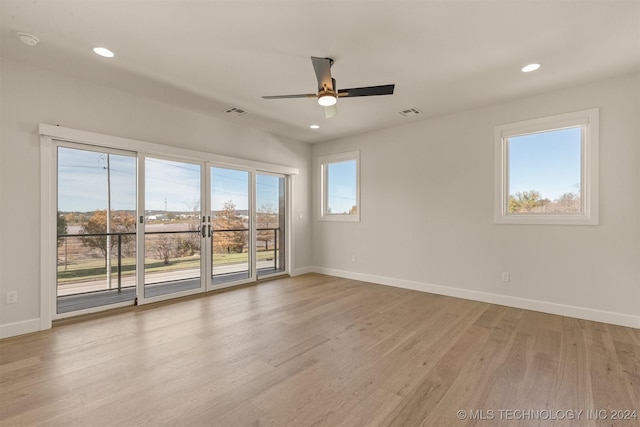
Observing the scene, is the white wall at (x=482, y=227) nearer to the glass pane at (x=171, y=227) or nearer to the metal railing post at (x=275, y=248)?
the metal railing post at (x=275, y=248)

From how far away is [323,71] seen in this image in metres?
2.65

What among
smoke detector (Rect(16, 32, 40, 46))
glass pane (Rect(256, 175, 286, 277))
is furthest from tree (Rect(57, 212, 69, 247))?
glass pane (Rect(256, 175, 286, 277))

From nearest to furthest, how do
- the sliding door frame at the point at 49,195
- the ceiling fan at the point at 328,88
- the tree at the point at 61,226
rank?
the ceiling fan at the point at 328,88 → the sliding door frame at the point at 49,195 → the tree at the point at 61,226

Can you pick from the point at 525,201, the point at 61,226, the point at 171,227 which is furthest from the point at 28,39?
the point at 525,201

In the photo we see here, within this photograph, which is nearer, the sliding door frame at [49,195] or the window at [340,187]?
the sliding door frame at [49,195]

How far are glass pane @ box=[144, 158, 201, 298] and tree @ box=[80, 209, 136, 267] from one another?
21 centimetres

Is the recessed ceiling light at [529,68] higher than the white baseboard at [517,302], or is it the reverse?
the recessed ceiling light at [529,68]

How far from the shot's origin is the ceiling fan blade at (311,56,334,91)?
2.61 metres

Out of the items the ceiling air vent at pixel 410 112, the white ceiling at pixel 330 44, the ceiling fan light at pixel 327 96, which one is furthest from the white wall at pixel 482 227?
the ceiling fan light at pixel 327 96

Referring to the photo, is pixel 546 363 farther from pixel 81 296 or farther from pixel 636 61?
pixel 81 296

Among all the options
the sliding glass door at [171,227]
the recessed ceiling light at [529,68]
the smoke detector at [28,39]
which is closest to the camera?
the smoke detector at [28,39]

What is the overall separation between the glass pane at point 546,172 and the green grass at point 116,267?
4551 mm

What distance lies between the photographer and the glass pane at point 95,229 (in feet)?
11.3

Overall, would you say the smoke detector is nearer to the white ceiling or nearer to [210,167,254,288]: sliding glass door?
the white ceiling
